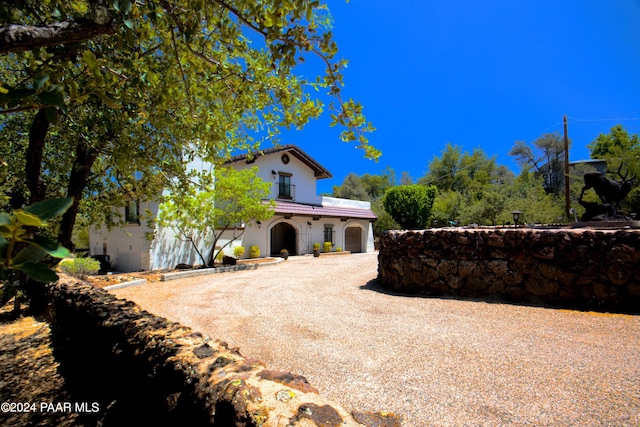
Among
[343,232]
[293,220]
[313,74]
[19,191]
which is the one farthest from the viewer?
[343,232]

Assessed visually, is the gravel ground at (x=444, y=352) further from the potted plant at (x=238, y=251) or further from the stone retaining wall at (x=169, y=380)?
the potted plant at (x=238, y=251)

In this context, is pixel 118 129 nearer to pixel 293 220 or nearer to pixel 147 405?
pixel 147 405

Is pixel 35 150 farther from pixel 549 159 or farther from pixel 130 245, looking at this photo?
pixel 549 159

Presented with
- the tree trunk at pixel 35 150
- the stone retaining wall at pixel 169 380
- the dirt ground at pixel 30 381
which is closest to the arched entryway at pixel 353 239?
the dirt ground at pixel 30 381

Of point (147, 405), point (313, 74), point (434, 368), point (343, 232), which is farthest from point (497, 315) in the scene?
point (343, 232)

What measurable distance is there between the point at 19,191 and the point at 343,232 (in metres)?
19.6

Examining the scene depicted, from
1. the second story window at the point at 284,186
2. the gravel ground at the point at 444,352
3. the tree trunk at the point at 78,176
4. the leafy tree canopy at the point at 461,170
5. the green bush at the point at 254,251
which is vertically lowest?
the gravel ground at the point at 444,352

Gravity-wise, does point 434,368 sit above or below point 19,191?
below

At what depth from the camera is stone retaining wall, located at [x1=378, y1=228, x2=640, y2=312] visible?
591 cm

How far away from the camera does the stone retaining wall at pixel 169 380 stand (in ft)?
5.07

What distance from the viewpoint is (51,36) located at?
1.39m

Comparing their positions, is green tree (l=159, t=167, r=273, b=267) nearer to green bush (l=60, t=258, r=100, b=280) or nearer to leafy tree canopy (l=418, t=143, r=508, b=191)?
green bush (l=60, t=258, r=100, b=280)

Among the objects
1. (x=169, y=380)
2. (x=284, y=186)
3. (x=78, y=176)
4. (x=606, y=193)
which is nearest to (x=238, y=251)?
(x=284, y=186)

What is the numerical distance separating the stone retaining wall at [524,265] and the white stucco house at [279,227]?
9.58 metres
